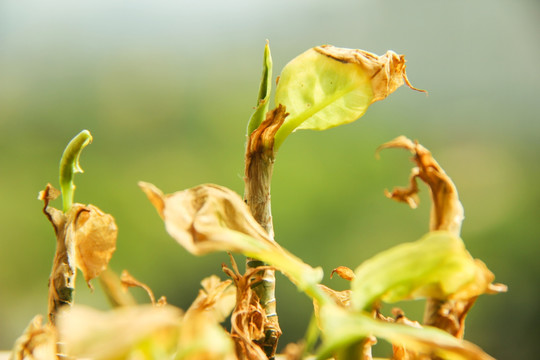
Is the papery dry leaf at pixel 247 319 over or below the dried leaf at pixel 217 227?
below

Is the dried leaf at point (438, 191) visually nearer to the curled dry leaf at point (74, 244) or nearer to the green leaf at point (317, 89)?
the green leaf at point (317, 89)

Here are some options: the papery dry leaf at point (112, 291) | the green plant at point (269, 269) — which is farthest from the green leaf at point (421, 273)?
Answer: the papery dry leaf at point (112, 291)

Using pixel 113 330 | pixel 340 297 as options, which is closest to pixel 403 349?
pixel 340 297

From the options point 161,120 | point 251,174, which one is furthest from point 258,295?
point 161,120

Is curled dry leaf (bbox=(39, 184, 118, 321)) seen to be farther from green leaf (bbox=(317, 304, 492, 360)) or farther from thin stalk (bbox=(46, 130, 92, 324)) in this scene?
green leaf (bbox=(317, 304, 492, 360))

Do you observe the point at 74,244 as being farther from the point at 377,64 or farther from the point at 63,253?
the point at 377,64

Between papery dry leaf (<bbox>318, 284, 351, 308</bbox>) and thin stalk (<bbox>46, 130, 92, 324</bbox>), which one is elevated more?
thin stalk (<bbox>46, 130, 92, 324</bbox>)

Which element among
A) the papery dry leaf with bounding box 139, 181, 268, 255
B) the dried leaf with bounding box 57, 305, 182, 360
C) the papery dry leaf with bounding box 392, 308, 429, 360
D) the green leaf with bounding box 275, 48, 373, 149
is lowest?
the papery dry leaf with bounding box 392, 308, 429, 360

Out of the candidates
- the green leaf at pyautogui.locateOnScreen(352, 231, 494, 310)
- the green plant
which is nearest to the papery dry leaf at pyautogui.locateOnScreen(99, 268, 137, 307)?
the green plant

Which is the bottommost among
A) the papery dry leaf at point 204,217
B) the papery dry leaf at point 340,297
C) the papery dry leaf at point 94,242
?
the papery dry leaf at point 340,297
